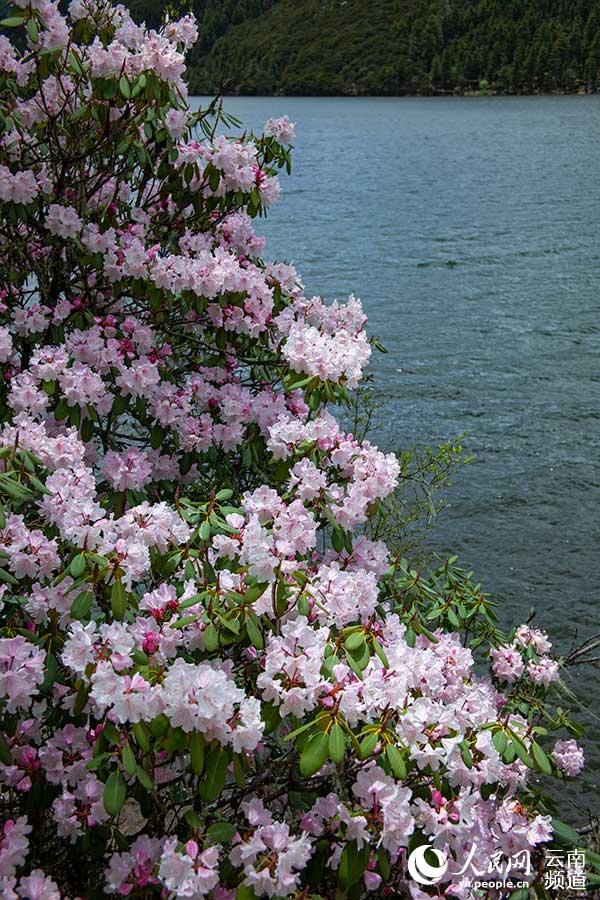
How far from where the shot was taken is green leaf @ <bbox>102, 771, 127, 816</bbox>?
6.95 feet

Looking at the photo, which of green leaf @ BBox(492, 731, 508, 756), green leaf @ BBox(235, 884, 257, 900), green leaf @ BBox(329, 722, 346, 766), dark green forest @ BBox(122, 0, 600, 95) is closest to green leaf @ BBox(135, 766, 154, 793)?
green leaf @ BBox(235, 884, 257, 900)

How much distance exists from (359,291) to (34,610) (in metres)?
13.0

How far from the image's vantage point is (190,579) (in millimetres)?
2457

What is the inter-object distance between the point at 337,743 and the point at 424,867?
0.50 metres

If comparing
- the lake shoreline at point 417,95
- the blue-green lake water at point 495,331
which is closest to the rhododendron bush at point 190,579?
the blue-green lake water at point 495,331

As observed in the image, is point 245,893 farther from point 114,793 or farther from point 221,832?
point 114,793

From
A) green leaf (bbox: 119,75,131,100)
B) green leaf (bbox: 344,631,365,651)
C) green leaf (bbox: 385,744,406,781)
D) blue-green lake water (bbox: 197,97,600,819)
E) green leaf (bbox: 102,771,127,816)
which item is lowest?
blue-green lake water (bbox: 197,97,600,819)

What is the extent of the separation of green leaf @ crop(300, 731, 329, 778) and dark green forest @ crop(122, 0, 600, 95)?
8442cm

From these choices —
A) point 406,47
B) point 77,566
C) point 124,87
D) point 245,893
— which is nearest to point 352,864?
point 245,893

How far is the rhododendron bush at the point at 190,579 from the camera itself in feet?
7.12

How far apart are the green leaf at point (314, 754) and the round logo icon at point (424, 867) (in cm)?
41

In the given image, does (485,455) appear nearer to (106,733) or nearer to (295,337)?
(295,337)

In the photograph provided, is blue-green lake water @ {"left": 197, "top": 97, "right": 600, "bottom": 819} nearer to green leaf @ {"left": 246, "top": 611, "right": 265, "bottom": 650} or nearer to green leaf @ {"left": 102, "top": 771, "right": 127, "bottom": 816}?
green leaf @ {"left": 246, "top": 611, "right": 265, "bottom": 650}

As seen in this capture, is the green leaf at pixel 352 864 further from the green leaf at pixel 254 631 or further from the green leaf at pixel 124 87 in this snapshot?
the green leaf at pixel 124 87
